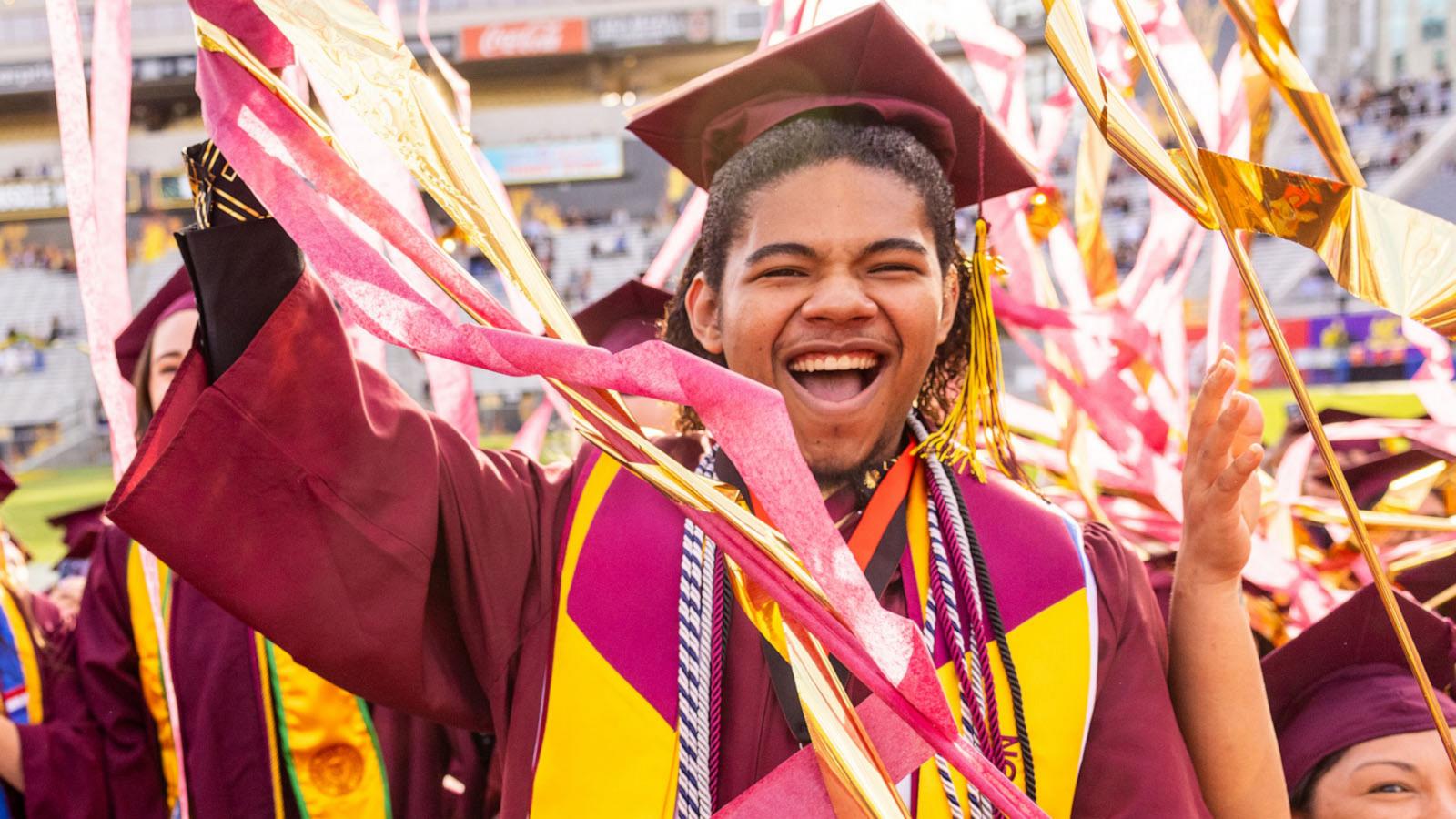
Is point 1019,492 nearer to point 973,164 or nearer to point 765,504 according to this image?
point 973,164

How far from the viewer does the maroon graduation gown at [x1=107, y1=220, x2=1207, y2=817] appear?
1199mm

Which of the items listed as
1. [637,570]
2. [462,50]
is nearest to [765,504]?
[637,570]

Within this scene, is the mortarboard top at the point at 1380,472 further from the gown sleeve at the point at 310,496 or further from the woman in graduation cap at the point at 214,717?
the gown sleeve at the point at 310,496

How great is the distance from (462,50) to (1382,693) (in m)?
24.4

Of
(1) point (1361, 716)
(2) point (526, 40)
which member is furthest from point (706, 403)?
(2) point (526, 40)

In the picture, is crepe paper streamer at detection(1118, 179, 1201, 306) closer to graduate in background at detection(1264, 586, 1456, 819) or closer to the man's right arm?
graduate in background at detection(1264, 586, 1456, 819)

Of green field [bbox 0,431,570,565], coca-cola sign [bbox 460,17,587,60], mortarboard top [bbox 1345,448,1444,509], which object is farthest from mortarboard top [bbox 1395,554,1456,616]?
coca-cola sign [bbox 460,17,587,60]

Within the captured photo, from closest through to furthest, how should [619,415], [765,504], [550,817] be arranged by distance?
[765,504] < [619,415] < [550,817]

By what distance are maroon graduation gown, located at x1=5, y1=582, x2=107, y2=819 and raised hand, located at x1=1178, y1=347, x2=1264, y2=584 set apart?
185 centimetres

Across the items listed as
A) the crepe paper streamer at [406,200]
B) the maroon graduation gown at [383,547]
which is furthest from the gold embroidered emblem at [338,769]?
the maroon graduation gown at [383,547]

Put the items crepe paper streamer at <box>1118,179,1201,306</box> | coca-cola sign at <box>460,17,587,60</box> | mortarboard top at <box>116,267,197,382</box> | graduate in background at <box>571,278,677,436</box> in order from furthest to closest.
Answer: coca-cola sign at <box>460,17,587,60</box> → crepe paper streamer at <box>1118,179,1201,306</box> → graduate in background at <box>571,278,677,436</box> → mortarboard top at <box>116,267,197,382</box>

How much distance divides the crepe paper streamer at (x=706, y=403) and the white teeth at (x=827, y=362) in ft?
1.14

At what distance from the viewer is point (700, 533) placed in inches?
53.1

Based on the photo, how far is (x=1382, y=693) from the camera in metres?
1.81
